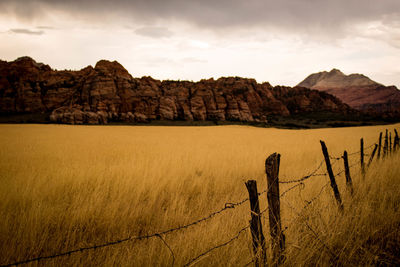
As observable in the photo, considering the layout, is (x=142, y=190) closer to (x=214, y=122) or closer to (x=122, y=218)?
(x=122, y=218)

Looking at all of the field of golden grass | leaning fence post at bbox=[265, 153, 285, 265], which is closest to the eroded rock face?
the field of golden grass

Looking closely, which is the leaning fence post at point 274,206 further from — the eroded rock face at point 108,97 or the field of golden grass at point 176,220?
the eroded rock face at point 108,97

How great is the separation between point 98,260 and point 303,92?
452ft

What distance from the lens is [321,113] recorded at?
100062 millimetres

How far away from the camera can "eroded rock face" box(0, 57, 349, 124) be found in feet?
243

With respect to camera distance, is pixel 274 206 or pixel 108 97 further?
pixel 108 97

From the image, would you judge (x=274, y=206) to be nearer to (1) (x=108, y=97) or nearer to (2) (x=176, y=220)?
(2) (x=176, y=220)

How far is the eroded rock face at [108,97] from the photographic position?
74.1 m

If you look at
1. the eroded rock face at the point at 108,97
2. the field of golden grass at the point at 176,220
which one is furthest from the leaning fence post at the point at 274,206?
the eroded rock face at the point at 108,97

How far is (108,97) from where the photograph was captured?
77.0 meters

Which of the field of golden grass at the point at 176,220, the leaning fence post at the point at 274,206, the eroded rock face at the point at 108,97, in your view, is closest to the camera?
the leaning fence post at the point at 274,206

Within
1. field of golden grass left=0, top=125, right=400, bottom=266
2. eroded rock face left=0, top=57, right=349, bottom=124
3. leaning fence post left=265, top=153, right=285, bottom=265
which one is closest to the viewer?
leaning fence post left=265, top=153, right=285, bottom=265

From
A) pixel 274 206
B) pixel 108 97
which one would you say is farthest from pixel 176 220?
pixel 108 97

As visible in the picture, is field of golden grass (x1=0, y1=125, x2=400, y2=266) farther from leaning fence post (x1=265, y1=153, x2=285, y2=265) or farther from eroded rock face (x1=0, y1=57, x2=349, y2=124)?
eroded rock face (x1=0, y1=57, x2=349, y2=124)
